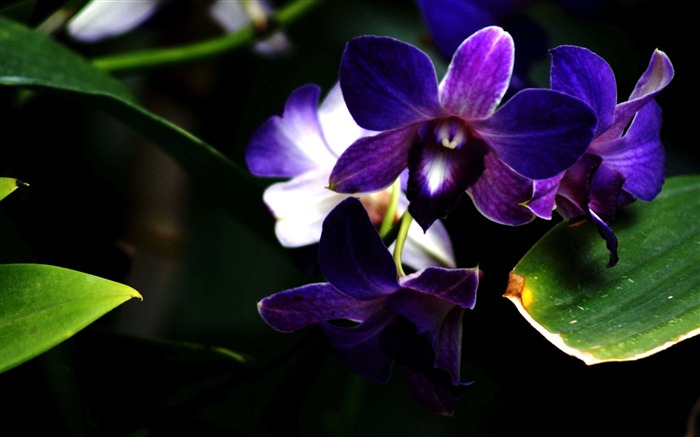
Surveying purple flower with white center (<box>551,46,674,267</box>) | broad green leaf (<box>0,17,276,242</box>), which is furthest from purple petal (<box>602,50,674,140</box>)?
broad green leaf (<box>0,17,276,242</box>)

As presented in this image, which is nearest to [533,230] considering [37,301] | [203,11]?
[37,301]

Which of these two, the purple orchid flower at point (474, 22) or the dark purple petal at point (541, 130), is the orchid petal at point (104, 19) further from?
the dark purple petal at point (541, 130)

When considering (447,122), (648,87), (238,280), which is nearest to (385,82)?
(447,122)

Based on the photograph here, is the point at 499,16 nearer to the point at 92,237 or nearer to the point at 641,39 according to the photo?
the point at 641,39

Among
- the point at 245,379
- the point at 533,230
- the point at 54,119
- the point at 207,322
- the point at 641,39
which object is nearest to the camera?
the point at 245,379

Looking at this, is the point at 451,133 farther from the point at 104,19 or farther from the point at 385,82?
the point at 104,19

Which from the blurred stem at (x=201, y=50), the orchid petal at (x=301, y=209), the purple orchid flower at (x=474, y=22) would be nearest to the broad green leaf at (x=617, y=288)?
the orchid petal at (x=301, y=209)
